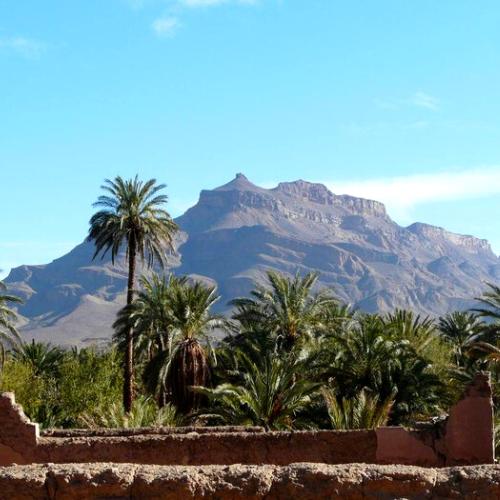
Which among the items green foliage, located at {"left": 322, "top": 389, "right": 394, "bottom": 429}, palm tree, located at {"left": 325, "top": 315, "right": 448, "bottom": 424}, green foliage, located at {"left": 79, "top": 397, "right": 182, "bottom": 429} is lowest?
green foliage, located at {"left": 79, "top": 397, "right": 182, "bottom": 429}

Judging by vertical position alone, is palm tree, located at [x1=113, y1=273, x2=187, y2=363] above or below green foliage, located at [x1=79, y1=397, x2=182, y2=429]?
above

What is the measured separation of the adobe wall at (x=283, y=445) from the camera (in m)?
13.0

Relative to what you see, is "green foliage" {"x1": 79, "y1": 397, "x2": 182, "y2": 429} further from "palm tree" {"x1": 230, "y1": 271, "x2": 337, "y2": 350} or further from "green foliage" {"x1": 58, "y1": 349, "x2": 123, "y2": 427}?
"green foliage" {"x1": 58, "y1": 349, "x2": 123, "y2": 427}

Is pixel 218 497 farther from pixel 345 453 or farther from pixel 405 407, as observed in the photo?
pixel 405 407

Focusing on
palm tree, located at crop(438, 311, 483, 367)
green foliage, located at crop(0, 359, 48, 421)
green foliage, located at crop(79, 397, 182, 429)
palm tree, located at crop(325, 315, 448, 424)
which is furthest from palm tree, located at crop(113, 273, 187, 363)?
palm tree, located at crop(438, 311, 483, 367)

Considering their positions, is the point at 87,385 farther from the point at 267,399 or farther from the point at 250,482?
the point at 250,482

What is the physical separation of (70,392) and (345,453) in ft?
111

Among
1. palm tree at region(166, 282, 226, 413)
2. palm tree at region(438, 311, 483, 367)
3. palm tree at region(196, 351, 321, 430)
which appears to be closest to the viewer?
palm tree at region(196, 351, 321, 430)

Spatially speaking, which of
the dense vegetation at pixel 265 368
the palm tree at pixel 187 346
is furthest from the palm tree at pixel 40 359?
the palm tree at pixel 187 346

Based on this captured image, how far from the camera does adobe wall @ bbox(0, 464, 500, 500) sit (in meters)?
6.71

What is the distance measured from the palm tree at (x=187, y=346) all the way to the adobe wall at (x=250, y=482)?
84.3 ft

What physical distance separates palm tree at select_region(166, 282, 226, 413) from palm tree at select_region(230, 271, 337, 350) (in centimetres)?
202

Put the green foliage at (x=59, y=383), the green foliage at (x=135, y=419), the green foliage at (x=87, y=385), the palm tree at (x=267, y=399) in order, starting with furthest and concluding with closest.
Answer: the green foliage at (x=87, y=385)
the green foliage at (x=59, y=383)
the green foliage at (x=135, y=419)
the palm tree at (x=267, y=399)

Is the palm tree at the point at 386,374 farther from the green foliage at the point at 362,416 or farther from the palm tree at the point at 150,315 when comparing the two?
the palm tree at the point at 150,315
